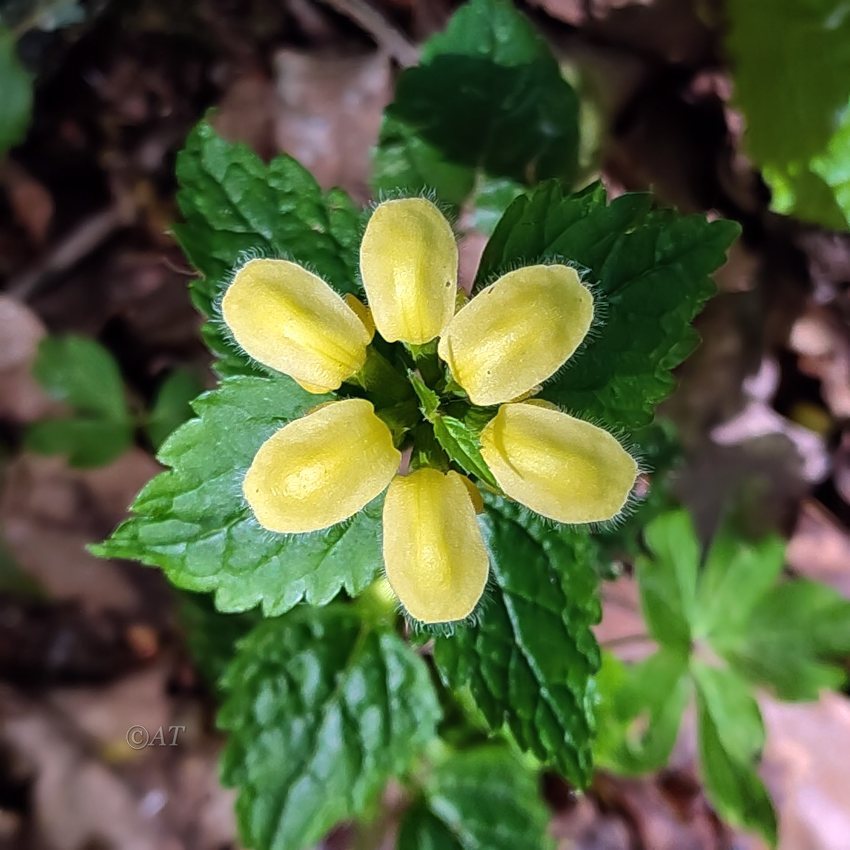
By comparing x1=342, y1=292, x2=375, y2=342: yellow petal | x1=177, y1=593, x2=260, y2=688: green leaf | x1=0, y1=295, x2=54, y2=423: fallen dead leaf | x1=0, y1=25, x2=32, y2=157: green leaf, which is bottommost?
x1=0, y1=295, x2=54, y2=423: fallen dead leaf

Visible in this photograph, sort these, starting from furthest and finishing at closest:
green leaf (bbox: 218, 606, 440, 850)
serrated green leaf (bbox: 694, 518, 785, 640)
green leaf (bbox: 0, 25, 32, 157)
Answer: green leaf (bbox: 0, 25, 32, 157) < serrated green leaf (bbox: 694, 518, 785, 640) < green leaf (bbox: 218, 606, 440, 850)

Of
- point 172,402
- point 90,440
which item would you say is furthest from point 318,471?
point 90,440

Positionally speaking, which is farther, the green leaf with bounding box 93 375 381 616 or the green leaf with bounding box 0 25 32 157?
the green leaf with bounding box 0 25 32 157

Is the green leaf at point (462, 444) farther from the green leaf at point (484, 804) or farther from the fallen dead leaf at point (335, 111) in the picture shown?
the fallen dead leaf at point (335, 111)

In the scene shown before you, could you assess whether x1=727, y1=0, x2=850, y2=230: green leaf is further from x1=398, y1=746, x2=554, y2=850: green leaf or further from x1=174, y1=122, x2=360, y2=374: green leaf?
x1=398, y1=746, x2=554, y2=850: green leaf

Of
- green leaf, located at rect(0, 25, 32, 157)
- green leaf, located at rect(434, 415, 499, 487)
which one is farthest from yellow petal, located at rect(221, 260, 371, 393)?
green leaf, located at rect(0, 25, 32, 157)

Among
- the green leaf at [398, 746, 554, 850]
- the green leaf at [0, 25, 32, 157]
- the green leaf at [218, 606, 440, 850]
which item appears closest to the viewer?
the green leaf at [218, 606, 440, 850]
